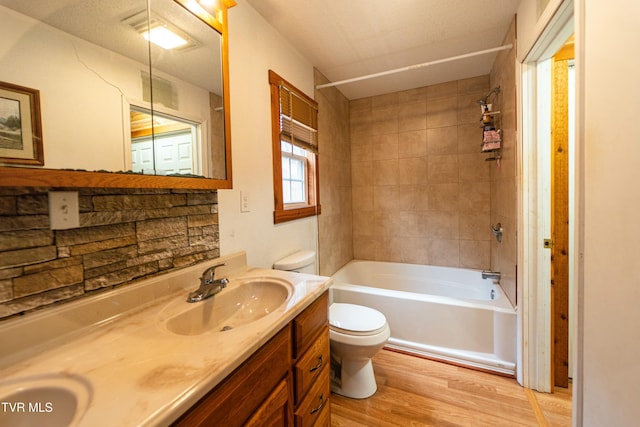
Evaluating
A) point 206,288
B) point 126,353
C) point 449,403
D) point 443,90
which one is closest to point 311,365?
point 206,288

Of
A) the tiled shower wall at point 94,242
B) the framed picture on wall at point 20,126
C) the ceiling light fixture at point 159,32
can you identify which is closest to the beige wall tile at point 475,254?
the tiled shower wall at point 94,242

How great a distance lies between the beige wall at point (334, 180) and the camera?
2439mm

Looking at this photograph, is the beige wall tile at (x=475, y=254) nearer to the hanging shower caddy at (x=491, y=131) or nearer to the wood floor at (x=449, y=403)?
the hanging shower caddy at (x=491, y=131)

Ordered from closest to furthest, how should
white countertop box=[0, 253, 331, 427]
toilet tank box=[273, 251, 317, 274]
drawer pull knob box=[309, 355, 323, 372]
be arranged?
1. white countertop box=[0, 253, 331, 427]
2. drawer pull knob box=[309, 355, 323, 372]
3. toilet tank box=[273, 251, 317, 274]

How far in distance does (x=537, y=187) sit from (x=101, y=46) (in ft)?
7.15

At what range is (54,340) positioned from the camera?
736mm

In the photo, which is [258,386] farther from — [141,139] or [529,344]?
[529,344]

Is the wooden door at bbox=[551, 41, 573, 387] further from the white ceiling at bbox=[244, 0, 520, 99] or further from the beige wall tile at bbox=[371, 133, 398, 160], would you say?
the beige wall tile at bbox=[371, 133, 398, 160]

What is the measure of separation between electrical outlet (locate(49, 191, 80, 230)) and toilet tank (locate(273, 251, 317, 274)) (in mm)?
1073

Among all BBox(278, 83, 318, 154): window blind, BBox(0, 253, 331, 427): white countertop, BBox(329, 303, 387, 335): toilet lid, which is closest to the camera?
BBox(0, 253, 331, 427): white countertop

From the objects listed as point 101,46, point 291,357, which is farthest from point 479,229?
point 101,46

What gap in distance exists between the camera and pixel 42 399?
55cm

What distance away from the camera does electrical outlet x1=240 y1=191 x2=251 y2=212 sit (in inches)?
59.0

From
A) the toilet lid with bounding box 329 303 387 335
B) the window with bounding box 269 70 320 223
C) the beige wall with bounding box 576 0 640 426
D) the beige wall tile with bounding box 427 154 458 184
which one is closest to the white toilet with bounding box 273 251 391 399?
the toilet lid with bounding box 329 303 387 335
